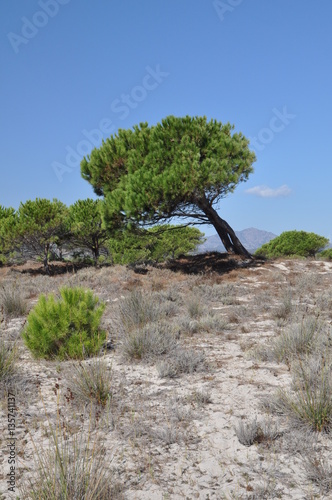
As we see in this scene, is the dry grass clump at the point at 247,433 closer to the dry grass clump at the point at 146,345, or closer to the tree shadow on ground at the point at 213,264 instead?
the dry grass clump at the point at 146,345

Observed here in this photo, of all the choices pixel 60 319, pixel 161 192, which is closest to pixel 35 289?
pixel 161 192

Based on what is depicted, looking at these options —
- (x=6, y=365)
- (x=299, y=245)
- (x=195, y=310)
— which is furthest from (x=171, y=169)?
(x=299, y=245)

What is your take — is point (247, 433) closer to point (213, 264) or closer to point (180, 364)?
point (180, 364)

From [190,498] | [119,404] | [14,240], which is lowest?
[190,498]

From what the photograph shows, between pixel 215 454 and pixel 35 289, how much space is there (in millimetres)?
10274

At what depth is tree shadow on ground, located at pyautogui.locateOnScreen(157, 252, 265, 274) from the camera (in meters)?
15.6

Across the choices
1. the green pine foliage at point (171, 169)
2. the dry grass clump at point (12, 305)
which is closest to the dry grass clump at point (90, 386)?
the dry grass clump at point (12, 305)

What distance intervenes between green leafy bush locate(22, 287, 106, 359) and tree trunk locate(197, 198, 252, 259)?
39.3 feet

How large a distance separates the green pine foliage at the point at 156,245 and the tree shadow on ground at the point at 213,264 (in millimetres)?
8489

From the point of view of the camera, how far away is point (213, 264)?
16.5 m

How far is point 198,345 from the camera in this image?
5.52 metres

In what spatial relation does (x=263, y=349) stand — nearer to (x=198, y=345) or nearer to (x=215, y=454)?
(x=198, y=345)

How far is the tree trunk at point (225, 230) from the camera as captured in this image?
56.0ft

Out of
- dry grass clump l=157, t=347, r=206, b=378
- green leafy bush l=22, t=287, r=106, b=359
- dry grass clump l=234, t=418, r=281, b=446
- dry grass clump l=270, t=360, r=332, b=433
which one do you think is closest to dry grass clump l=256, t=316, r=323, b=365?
dry grass clump l=157, t=347, r=206, b=378
